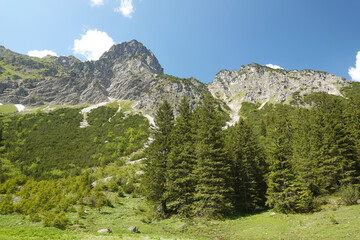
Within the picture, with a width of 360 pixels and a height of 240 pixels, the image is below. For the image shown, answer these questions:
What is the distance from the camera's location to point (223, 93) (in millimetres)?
Result: 163000

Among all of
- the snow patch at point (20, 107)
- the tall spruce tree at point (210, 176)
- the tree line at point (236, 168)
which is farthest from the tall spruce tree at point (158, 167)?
the snow patch at point (20, 107)

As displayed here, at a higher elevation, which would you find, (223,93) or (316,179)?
(223,93)

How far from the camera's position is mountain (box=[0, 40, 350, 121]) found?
11931cm

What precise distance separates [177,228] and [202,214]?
385cm

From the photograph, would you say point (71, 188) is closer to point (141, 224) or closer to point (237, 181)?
point (141, 224)

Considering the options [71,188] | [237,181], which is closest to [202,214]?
[237,181]

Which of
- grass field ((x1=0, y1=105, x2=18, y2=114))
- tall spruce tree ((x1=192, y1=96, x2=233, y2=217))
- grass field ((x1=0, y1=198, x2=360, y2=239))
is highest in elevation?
grass field ((x1=0, y1=105, x2=18, y2=114))

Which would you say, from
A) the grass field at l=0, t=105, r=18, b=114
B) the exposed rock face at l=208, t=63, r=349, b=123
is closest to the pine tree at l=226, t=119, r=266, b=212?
the exposed rock face at l=208, t=63, r=349, b=123

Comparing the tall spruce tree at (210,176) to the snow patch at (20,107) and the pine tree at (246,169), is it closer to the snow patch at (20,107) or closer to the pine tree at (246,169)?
the pine tree at (246,169)

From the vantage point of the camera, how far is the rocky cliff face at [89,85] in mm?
118812

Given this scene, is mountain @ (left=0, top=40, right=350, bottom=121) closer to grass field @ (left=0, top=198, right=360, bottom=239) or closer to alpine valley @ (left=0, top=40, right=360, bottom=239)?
alpine valley @ (left=0, top=40, right=360, bottom=239)

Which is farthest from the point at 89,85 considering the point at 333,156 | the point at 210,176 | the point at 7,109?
the point at 333,156

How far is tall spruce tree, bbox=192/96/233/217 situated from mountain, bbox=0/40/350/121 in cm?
8323

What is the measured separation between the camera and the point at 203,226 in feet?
55.6
